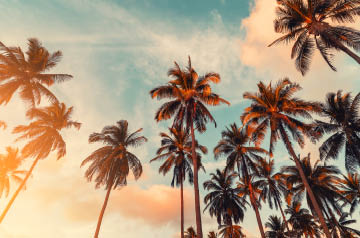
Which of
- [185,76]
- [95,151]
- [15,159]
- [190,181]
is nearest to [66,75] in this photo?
[95,151]

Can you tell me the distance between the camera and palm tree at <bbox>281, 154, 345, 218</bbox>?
26108 mm

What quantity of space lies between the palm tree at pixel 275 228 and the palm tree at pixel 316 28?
41718 mm

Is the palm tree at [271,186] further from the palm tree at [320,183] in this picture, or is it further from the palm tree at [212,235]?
the palm tree at [212,235]

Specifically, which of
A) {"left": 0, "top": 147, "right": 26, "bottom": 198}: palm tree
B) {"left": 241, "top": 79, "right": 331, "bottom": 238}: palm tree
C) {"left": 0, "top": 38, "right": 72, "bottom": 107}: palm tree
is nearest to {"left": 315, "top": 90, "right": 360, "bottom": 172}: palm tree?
{"left": 241, "top": 79, "right": 331, "bottom": 238}: palm tree

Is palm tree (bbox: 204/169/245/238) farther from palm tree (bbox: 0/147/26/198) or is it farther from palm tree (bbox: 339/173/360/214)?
palm tree (bbox: 0/147/26/198)

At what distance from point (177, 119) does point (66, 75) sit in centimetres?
1339

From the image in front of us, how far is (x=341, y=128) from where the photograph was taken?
20.0 meters

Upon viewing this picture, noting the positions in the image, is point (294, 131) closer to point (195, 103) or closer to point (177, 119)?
point (195, 103)

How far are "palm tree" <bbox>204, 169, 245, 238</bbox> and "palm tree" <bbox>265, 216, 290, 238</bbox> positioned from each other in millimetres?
20650

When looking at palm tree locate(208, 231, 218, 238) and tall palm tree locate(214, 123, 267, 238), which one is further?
palm tree locate(208, 231, 218, 238)

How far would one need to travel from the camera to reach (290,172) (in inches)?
1136

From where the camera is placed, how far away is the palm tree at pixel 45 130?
73.6 feet

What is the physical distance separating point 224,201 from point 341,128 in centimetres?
1917

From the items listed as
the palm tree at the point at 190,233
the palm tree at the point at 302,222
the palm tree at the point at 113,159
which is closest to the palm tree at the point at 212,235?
the palm tree at the point at 190,233
